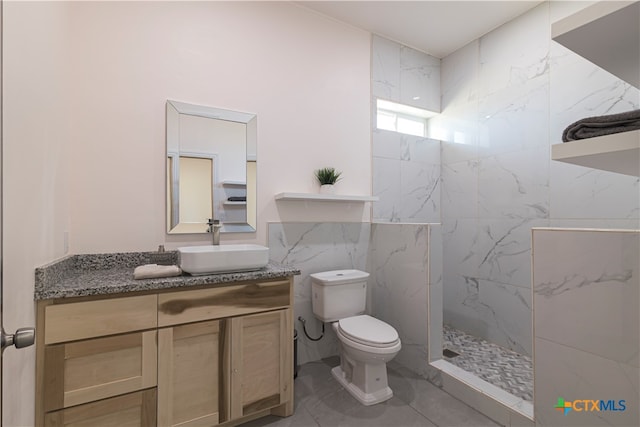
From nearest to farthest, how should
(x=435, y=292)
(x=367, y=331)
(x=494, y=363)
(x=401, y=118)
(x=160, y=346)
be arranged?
(x=160, y=346) < (x=367, y=331) < (x=435, y=292) < (x=494, y=363) < (x=401, y=118)

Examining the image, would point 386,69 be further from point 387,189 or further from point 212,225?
point 212,225

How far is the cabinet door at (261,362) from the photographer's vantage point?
169 centimetres

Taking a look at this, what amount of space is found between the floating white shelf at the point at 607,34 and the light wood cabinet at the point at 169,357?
1657 mm

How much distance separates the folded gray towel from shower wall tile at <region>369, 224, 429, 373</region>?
135cm

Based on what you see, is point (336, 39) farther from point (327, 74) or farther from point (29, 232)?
point (29, 232)

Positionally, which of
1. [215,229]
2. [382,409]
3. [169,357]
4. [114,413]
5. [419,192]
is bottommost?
[382,409]

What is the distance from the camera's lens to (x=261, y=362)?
1773 millimetres

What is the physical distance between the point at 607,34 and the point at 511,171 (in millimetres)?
2175

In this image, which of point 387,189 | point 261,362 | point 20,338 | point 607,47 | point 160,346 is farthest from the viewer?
point 387,189

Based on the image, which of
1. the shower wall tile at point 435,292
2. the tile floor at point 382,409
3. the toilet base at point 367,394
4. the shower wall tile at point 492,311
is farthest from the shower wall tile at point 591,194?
the toilet base at point 367,394

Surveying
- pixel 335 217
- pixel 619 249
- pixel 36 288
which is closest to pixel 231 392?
pixel 36 288

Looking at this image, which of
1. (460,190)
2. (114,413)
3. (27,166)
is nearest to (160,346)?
(114,413)

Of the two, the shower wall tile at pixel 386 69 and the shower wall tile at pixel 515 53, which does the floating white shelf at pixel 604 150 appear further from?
the shower wall tile at pixel 386 69

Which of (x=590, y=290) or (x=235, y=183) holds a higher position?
(x=235, y=183)
